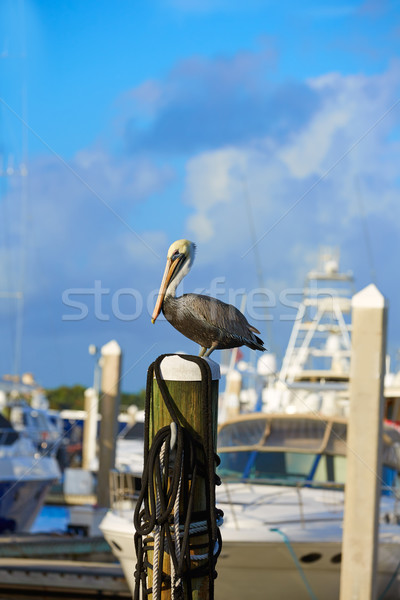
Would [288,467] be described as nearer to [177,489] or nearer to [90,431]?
[177,489]

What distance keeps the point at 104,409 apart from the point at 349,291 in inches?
386

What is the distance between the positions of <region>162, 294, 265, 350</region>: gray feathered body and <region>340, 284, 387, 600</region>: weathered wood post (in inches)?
162

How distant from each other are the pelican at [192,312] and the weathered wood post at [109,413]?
1032 cm

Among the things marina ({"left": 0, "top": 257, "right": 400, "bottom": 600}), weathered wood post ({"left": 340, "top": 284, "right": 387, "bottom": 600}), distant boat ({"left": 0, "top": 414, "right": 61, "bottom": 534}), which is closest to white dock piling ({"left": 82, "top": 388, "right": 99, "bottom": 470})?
distant boat ({"left": 0, "top": 414, "right": 61, "bottom": 534})

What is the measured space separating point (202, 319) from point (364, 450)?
446cm

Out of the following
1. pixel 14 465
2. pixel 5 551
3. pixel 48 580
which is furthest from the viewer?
pixel 14 465

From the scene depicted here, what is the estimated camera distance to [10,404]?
28.2m

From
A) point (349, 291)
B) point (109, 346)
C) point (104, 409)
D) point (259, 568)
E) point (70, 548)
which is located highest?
point (349, 291)

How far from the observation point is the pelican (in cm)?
380

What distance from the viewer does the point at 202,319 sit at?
379cm

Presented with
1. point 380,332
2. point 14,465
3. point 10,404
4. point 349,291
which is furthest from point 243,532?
point 10,404

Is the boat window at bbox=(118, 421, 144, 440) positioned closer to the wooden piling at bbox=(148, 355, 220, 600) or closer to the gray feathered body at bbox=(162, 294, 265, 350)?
the gray feathered body at bbox=(162, 294, 265, 350)

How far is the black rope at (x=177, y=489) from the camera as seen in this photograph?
3.27 m

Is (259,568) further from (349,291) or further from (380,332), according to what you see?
(349,291)
